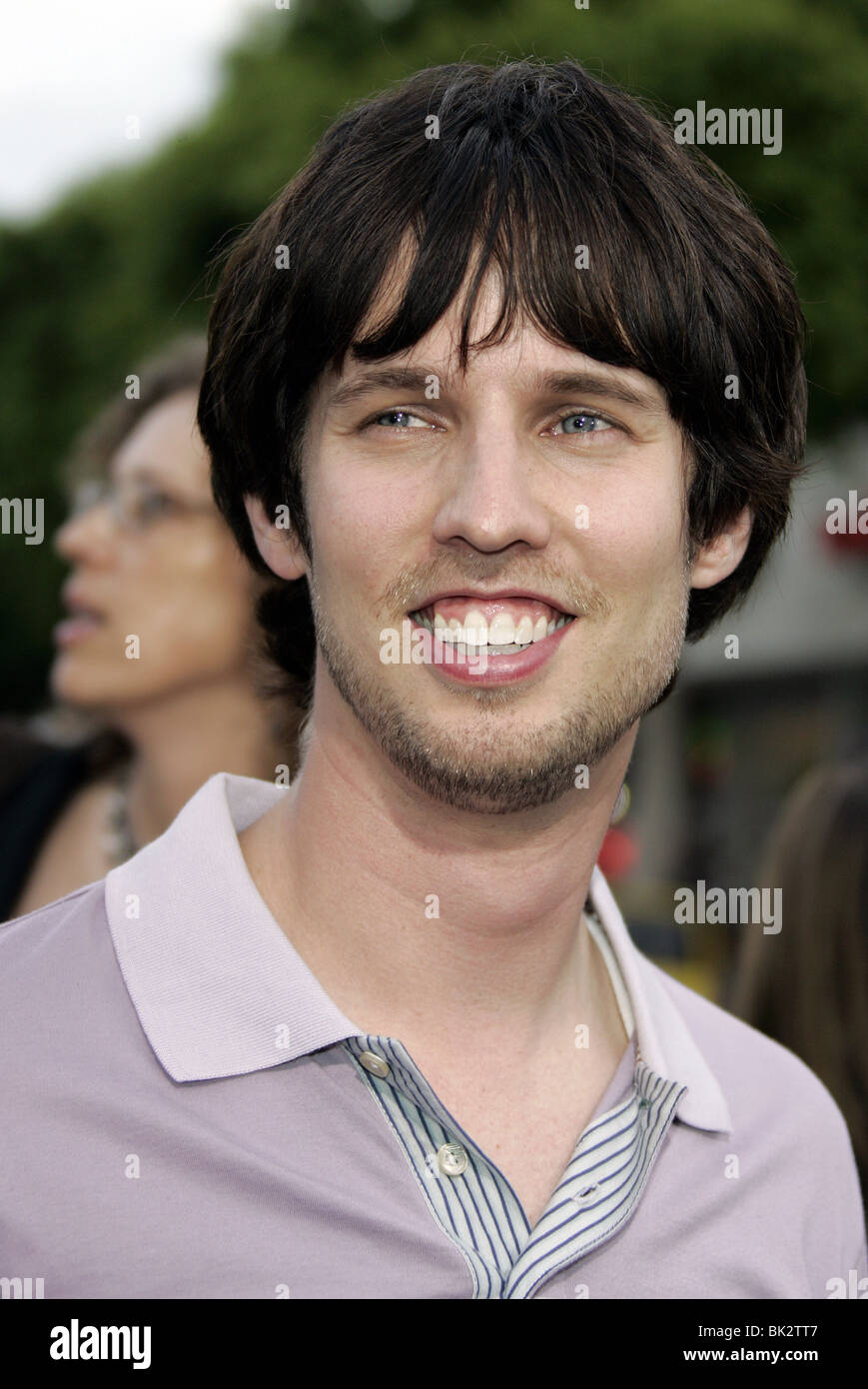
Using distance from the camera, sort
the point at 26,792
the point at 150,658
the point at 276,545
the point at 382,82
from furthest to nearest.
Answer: the point at 382,82
the point at 150,658
the point at 26,792
the point at 276,545

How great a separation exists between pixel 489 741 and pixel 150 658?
2193mm

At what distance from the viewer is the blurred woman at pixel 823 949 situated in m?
3.96

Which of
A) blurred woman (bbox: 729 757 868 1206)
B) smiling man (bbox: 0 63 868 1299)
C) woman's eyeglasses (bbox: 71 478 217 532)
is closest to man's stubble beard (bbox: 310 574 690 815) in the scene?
smiling man (bbox: 0 63 868 1299)

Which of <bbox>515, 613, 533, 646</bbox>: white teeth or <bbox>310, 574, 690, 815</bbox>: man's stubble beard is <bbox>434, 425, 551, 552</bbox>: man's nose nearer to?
A: <bbox>515, 613, 533, 646</bbox>: white teeth

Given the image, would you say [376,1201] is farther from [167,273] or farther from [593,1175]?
[167,273]

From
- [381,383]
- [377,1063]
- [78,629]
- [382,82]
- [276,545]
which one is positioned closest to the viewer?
[377,1063]

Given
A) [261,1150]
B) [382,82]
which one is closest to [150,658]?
[261,1150]

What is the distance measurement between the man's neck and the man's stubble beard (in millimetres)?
89

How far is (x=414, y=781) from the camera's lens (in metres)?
2.45

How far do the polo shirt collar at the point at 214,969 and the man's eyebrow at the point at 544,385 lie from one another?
2.39 feet

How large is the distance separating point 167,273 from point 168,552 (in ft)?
40.1

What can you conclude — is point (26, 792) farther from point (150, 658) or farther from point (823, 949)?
point (823, 949)

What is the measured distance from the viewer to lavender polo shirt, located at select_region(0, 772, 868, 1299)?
2.18 m

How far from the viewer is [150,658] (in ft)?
14.4
